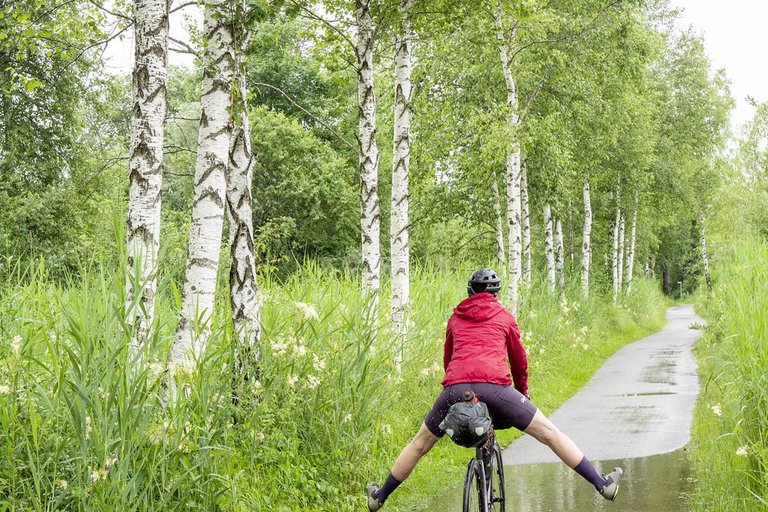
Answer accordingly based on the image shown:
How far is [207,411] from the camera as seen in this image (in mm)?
5332

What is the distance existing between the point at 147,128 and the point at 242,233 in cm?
155

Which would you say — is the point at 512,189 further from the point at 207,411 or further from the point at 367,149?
the point at 207,411

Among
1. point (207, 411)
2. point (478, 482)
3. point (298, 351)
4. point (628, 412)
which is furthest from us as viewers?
point (628, 412)

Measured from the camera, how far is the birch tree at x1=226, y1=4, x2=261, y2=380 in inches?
258

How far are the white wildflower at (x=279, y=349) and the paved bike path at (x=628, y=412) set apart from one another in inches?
177

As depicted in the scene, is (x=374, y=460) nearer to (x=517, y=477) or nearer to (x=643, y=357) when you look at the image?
(x=517, y=477)

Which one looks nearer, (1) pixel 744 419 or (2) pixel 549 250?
(1) pixel 744 419

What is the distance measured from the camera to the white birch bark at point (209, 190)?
597 centimetres

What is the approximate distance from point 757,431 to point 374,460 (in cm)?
357

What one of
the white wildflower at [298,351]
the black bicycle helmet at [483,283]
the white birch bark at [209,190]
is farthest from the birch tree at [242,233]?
the black bicycle helmet at [483,283]

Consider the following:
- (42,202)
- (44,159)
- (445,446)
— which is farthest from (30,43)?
(44,159)

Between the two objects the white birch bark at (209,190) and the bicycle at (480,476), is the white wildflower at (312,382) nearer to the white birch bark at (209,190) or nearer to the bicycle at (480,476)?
the white birch bark at (209,190)

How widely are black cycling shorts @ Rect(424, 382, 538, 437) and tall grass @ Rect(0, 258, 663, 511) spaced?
56.2 inches

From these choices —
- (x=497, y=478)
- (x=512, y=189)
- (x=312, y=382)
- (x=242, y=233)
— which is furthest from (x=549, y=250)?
(x=312, y=382)
